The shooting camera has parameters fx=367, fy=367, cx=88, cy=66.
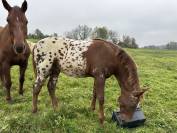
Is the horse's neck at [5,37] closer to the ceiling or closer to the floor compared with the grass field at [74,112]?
closer to the ceiling

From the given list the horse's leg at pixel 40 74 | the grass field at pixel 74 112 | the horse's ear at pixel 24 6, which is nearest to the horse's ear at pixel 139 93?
the grass field at pixel 74 112

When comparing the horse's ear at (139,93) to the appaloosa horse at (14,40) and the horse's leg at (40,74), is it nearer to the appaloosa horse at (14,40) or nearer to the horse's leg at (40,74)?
the horse's leg at (40,74)

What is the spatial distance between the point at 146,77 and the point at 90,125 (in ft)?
31.1

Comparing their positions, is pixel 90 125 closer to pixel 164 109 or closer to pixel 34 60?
pixel 34 60

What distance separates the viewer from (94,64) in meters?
8.62

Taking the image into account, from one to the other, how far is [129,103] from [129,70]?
0.77 metres

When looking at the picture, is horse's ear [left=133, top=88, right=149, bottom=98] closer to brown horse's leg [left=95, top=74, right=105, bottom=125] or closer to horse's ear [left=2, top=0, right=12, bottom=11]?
brown horse's leg [left=95, top=74, right=105, bottom=125]

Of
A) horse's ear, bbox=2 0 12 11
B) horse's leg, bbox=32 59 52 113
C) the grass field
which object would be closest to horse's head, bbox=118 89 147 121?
the grass field

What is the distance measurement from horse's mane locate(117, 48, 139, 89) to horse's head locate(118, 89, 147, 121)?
239 mm

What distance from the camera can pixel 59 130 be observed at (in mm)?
8156

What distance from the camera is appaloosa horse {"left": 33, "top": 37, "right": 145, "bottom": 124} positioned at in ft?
28.0

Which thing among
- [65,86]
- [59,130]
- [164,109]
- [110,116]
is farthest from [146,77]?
[59,130]

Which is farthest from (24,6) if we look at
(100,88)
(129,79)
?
(129,79)

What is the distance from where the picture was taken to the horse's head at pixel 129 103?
8.35 metres
